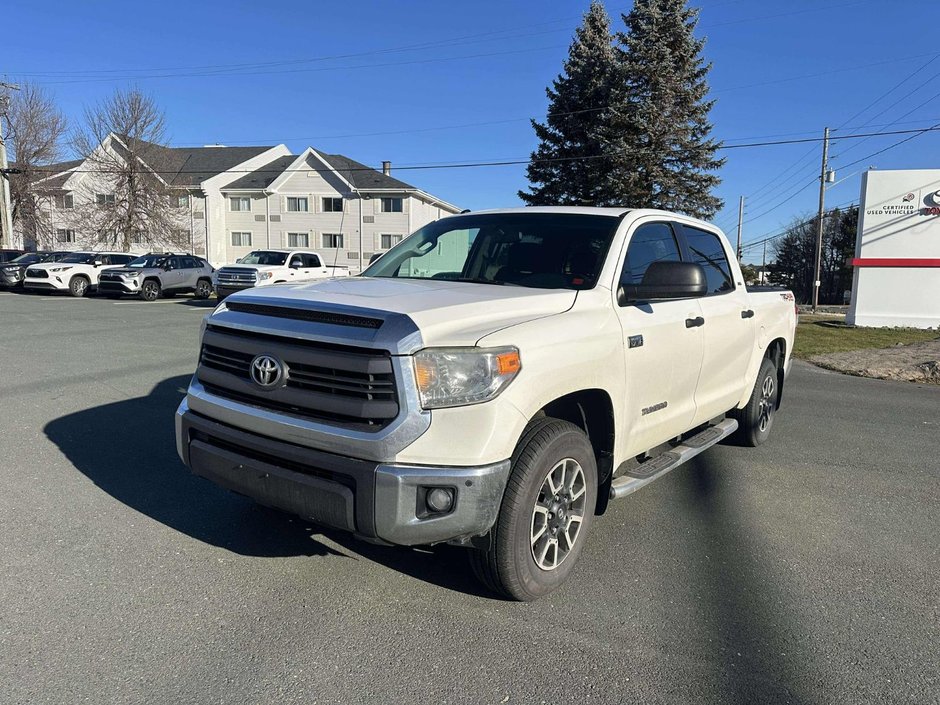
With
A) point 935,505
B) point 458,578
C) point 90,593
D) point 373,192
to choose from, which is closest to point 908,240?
point 935,505

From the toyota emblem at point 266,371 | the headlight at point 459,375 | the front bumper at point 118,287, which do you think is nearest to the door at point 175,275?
the front bumper at point 118,287

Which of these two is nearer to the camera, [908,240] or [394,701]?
[394,701]

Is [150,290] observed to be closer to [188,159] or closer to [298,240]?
[298,240]

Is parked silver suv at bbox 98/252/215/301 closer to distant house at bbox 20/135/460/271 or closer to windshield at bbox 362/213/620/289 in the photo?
distant house at bbox 20/135/460/271

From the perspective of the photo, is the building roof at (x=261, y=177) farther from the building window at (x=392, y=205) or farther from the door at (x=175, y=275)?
the door at (x=175, y=275)

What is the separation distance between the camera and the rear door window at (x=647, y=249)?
3929mm

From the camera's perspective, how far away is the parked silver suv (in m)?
23.1

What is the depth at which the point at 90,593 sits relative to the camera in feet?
10.0

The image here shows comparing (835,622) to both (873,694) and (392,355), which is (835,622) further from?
(392,355)

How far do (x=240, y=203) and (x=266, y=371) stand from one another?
51153mm

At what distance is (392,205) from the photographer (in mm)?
47094

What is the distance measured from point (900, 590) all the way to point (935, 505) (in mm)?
1642

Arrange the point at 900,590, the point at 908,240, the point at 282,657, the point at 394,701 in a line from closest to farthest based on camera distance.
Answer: the point at 394,701 → the point at 282,657 → the point at 900,590 → the point at 908,240

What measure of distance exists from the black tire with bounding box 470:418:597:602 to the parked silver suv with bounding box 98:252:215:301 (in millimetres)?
23345
